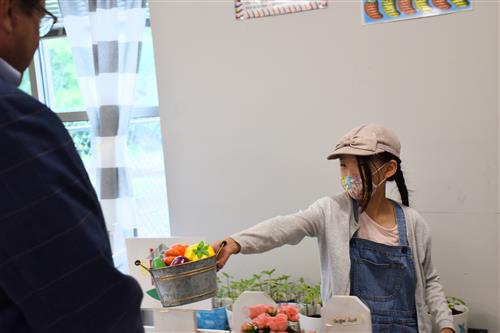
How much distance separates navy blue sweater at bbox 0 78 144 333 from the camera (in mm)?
637

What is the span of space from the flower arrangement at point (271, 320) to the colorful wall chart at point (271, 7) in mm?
1146

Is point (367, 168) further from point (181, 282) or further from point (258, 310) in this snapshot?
point (181, 282)

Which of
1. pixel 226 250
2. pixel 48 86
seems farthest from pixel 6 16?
pixel 48 86

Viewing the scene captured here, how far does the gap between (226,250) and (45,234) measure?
0.84 meters

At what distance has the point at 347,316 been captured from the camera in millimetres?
1347

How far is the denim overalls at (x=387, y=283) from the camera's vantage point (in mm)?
1508

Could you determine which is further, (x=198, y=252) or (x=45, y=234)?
(x=198, y=252)

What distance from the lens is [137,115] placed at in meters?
2.43

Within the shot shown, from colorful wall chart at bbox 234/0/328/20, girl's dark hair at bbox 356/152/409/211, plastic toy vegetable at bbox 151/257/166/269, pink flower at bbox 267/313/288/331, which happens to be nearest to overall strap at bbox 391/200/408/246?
girl's dark hair at bbox 356/152/409/211

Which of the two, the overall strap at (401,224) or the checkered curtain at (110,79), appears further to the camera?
the checkered curtain at (110,79)

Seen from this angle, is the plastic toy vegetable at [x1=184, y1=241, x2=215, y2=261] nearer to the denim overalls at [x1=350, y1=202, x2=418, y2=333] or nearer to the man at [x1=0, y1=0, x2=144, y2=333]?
the denim overalls at [x1=350, y1=202, x2=418, y2=333]

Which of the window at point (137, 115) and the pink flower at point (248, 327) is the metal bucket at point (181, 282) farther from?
the window at point (137, 115)

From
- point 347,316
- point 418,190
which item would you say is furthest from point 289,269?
point 347,316

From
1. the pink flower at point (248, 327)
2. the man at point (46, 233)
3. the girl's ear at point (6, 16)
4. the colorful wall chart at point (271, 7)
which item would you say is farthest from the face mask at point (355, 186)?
the girl's ear at point (6, 16)
